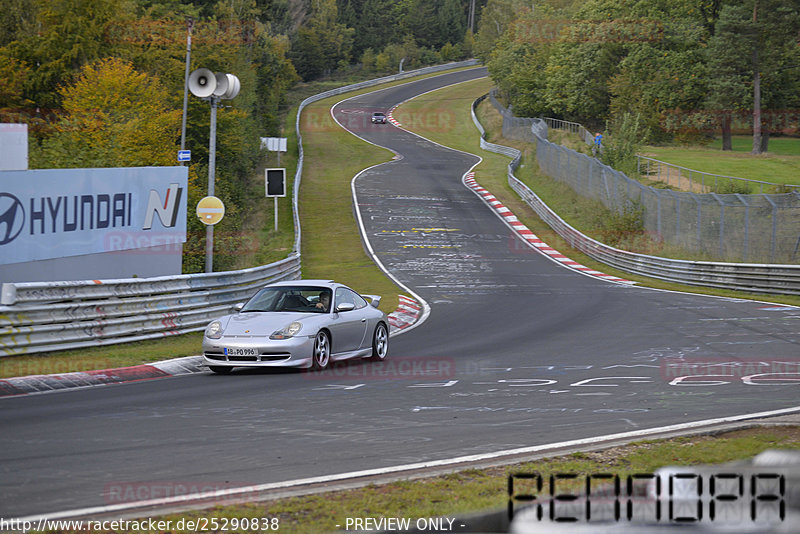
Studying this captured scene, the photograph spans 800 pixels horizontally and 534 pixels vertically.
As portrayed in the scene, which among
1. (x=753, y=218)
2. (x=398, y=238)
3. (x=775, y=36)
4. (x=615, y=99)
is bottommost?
(x=398, y=238)

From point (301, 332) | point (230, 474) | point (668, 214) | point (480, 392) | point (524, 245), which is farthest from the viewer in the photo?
point (524, 245)

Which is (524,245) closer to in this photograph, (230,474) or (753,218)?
(753,218)

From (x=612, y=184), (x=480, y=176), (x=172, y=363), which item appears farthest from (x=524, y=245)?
(x=172, y=363)

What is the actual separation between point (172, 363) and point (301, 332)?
7.28 ft

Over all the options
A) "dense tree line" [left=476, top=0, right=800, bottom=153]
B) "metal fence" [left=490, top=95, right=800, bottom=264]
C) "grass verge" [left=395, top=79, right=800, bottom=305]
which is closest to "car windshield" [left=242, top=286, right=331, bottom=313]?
"grass verge" [left=395, top=79, right=800, bottom=305]

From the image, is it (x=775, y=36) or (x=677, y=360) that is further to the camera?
(x=775, y=36)

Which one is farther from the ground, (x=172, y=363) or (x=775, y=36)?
(x=775, y=36)

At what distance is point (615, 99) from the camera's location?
7306 centimetres

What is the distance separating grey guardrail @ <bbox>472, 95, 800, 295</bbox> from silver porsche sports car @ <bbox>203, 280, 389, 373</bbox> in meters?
16.2

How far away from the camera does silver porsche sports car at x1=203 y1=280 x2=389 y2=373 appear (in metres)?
13.0

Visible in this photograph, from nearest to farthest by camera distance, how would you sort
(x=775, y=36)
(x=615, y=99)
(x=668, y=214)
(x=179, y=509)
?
(x=179, y=509)
(x=668, y=214)
(x=775, y=36)
(x=615, y=99)

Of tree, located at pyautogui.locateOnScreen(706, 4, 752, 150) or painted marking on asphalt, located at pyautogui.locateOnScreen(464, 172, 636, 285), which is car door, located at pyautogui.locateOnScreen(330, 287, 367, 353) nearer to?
painted marking on asphalt, located at pyautogui.locateOnScreen(464, 172, 636, 285)

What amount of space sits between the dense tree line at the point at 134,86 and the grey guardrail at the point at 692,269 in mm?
15411

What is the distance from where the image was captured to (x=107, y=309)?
15.1 m
